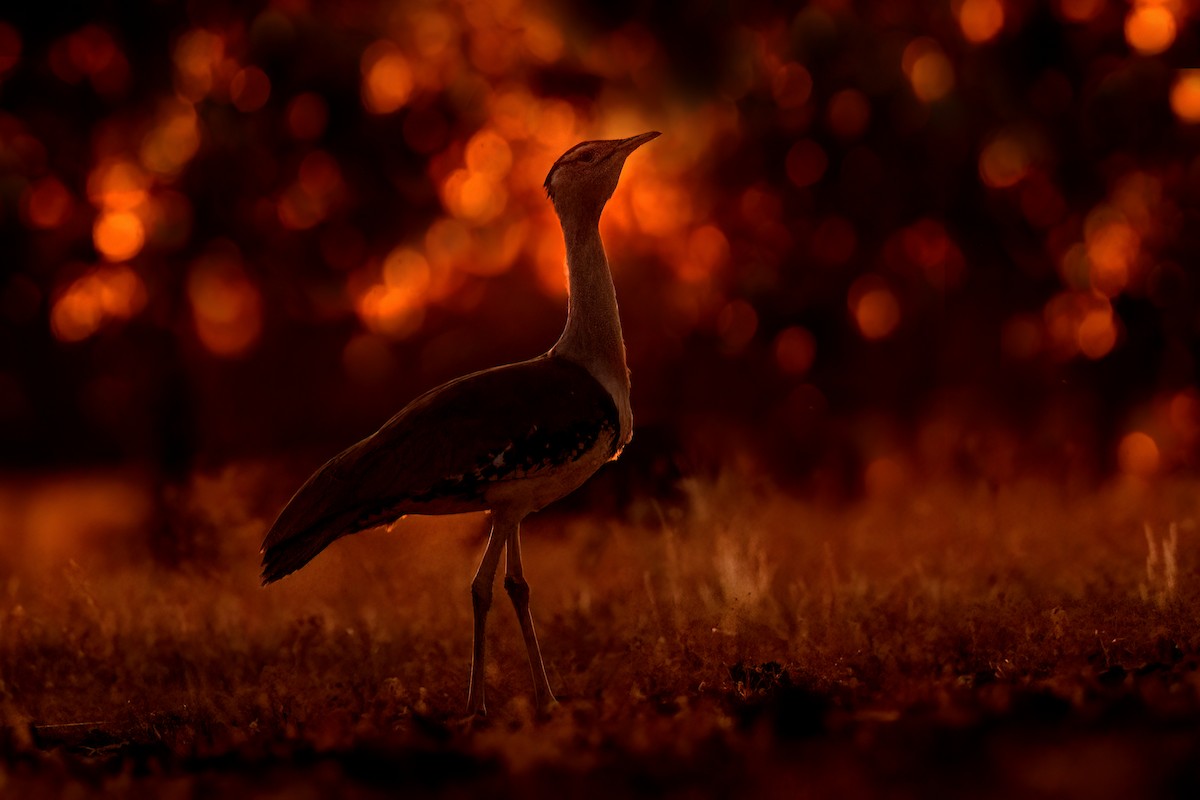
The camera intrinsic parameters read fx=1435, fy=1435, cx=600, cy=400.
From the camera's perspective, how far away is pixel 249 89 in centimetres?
829

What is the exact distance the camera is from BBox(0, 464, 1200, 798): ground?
10.6ft

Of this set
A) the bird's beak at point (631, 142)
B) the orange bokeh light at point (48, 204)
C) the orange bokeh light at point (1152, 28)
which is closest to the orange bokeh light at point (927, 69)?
the orange bokeh light at point (1152, 28)

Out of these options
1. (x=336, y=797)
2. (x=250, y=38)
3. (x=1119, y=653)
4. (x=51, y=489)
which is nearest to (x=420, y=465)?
(x=336, y=797)

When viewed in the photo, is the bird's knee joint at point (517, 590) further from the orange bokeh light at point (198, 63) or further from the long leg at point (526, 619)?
the orange bokeh light at point (198, 63)

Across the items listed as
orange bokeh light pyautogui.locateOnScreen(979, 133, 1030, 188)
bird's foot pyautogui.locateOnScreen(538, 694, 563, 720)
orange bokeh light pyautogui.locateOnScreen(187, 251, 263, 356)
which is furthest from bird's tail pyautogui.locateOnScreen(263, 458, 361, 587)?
orange bokeh light pyautogui.locateOnScreen(979, 133, 1030, 188)

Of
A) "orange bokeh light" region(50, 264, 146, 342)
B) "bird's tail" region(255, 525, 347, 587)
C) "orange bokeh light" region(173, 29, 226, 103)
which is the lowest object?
"bird's tail" region(255, 525, 347, 587)

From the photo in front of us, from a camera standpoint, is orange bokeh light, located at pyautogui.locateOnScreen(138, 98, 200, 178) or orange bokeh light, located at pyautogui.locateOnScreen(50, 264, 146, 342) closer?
orange bokeh light, located at pyautogui.locateOnScreen(138, 98, 200, 178)

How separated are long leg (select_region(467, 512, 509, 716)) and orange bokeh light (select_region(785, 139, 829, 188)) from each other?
4.77 metres

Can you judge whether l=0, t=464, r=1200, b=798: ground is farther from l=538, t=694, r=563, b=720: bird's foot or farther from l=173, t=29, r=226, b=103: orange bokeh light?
l=173, t=29, r=226, b=103: orange bokeh light

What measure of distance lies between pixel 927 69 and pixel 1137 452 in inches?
143

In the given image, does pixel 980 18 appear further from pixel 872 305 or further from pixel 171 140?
pixel 171 140

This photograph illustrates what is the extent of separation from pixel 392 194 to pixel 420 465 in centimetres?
435

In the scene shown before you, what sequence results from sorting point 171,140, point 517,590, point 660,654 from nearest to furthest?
point 517,590 < point 660,654 < point 171,140

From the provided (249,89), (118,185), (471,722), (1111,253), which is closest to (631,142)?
(471,722)
